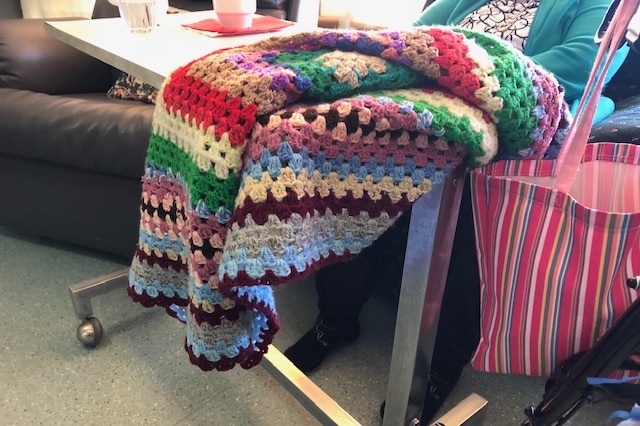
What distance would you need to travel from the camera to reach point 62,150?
1.24 meters

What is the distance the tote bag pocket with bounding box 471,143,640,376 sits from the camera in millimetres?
611

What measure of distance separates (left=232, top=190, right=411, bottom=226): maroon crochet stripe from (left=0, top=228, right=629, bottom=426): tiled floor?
573mm

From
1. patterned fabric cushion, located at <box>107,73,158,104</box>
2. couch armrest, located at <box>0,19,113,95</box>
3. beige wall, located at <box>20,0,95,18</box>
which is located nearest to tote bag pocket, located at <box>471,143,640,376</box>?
patterned fabric cushion, located at <box>107,73,158,104</box>

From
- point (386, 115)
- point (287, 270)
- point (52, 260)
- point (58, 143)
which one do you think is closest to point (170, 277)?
point (287, 270)

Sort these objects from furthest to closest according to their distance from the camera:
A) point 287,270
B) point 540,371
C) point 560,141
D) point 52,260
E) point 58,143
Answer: point 52,260 < point 58,143 < point 540,371 < point 560,141 < point 287,270

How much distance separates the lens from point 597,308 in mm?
651

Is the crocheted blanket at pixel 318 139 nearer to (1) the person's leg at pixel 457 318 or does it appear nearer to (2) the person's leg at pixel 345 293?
(1) the person's leg at pixel 457 318

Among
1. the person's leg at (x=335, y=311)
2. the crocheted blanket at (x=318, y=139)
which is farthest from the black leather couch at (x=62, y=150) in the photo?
the crocheted blanket at (x=318, y=139)

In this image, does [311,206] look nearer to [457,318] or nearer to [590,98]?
[590,98]

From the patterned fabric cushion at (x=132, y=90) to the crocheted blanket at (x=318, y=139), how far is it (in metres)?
0.92

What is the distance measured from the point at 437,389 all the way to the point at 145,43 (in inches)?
31.6

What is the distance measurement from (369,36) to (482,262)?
1.10ft

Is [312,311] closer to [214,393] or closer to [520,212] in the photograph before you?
[214,393]

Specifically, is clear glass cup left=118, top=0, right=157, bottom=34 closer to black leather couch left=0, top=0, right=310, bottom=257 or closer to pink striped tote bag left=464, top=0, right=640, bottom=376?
black leather couch left=0, top=0, right=310, bottom=257
